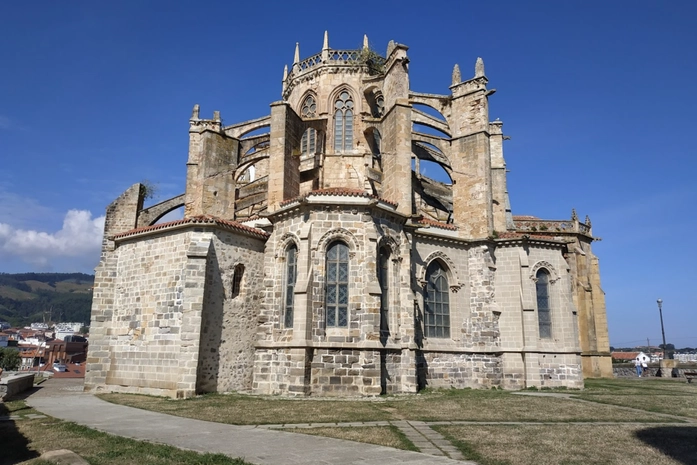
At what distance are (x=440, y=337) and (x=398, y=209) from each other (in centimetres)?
553

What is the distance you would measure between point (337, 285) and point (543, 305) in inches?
393

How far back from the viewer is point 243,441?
7.88 metres

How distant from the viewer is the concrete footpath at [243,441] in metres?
6.59

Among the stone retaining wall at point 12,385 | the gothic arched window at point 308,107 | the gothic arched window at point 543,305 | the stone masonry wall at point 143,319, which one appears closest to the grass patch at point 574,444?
the stone masonry wall at point 143,319

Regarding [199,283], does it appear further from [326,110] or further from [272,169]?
[326,110]

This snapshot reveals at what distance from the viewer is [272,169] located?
20.0 metres

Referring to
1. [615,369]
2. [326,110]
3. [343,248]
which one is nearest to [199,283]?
[343,248]

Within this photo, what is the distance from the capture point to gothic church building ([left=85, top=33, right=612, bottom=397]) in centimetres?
1620

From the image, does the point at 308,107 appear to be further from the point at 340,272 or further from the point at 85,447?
the point at 85,447

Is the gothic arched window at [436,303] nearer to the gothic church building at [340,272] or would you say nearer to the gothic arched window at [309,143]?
the gothic church building at [340,272]

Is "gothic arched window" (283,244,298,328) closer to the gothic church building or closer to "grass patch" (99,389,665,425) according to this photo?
the gothic church building

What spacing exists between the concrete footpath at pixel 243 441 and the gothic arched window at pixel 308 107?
1991cm

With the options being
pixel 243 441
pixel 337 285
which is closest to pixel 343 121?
pixel 337 285

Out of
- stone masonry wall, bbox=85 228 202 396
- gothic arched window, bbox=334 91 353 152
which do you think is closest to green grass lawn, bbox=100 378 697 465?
stone masonry wall, bbox=85 228 202 396
